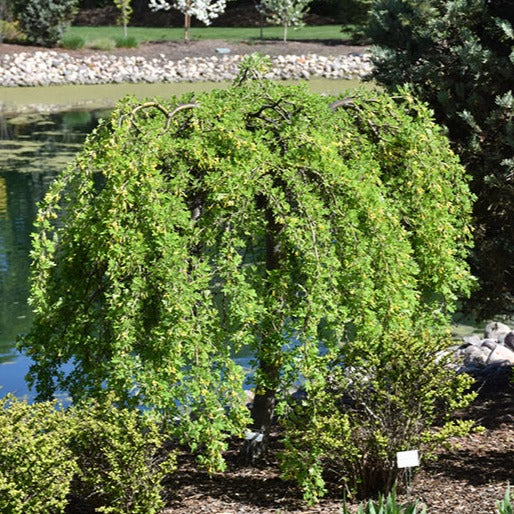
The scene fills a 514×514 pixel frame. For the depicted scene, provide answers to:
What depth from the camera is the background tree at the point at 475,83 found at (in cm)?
810

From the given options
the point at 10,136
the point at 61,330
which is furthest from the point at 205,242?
the point at 10,136

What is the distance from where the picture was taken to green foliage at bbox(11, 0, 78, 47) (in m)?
41.2

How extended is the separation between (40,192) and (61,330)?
13.1 m

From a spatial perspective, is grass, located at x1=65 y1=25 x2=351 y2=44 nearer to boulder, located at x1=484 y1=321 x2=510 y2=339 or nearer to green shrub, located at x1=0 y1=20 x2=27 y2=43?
green shrub, located at x1=0 y1=20 x2=27 y2=43

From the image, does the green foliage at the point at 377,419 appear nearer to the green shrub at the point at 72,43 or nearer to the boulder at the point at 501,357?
the boulder at the point at 501,357

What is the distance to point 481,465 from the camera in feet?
21.8

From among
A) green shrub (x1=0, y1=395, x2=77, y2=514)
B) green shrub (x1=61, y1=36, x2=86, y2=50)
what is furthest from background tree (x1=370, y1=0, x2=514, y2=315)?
green shrub (x1=61, y1=36, x2=86, y2=50)

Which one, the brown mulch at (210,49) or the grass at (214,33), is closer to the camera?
the brown mulch at (210,49)

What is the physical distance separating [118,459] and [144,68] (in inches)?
1393

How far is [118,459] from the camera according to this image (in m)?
5.83

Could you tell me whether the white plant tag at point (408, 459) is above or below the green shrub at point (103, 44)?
below

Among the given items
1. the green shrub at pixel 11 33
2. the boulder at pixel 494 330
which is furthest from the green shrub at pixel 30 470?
the green shrub at pixel 11 33

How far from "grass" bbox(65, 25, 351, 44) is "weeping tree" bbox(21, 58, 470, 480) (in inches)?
1502

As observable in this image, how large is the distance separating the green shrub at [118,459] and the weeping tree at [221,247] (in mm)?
146
